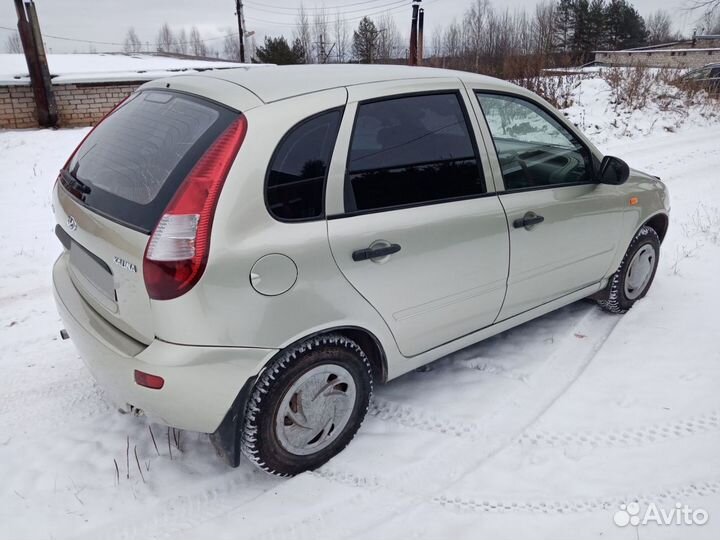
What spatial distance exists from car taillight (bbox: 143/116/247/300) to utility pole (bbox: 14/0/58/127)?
1255 centimetres

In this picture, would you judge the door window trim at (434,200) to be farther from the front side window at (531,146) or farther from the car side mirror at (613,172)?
the car side mirror at (613,172)

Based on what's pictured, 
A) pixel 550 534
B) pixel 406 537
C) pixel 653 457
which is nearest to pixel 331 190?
pixel 406 537

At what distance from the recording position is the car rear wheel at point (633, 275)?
3.92m

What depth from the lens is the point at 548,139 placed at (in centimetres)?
339

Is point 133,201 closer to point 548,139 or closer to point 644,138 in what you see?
point 548,139

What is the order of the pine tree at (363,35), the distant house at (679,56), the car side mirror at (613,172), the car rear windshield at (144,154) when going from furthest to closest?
the pine tree at (363,35) → the distant house at (679,56) → the car side mirror at (613,172) → the car rear windshield at (144,154)

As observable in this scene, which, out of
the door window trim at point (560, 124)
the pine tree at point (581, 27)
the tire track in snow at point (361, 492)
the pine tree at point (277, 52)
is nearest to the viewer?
the tire track in snow at point (361, 492)

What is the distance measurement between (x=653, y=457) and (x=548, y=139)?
6.30ft

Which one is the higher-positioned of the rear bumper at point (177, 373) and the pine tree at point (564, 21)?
the pine tree at point (564, 21)

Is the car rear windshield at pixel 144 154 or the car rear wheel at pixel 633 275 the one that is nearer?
the car rear windshield at pixel 144 154

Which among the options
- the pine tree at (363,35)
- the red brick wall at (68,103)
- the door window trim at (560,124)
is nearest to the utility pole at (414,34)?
the red brick wall at (68,103)

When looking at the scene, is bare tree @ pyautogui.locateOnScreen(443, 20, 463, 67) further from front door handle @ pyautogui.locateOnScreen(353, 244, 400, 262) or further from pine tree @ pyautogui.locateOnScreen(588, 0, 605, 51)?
front door handle @ pyautogui.locateOnScreen(353, 244, 400, 262)

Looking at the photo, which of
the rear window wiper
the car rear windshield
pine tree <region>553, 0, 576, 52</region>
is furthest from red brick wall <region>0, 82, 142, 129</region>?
pine tree <region>553, 0, 576, 52</region>

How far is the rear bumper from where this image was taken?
2.06 metres
